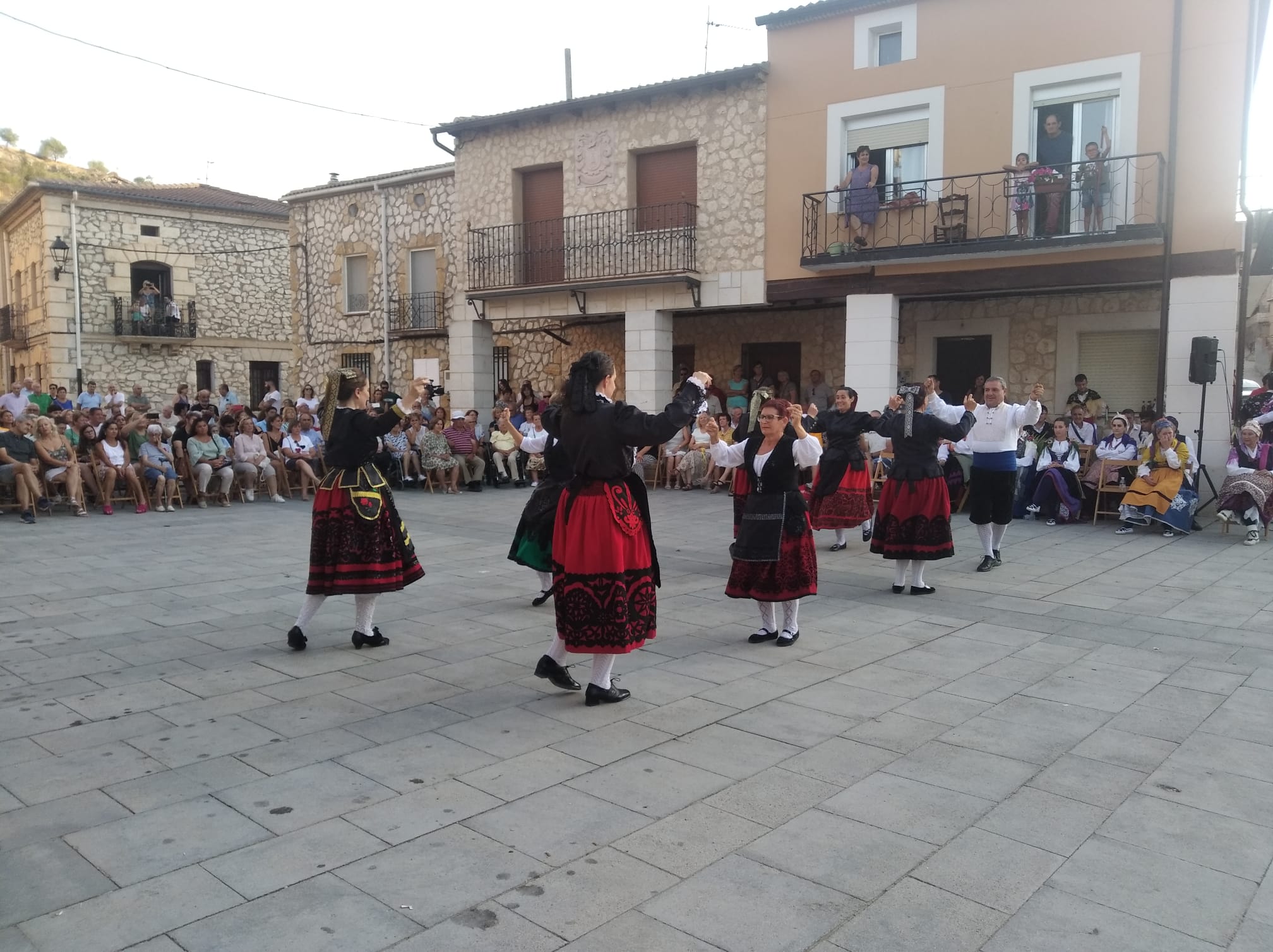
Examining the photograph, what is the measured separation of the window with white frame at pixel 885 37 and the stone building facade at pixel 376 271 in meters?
8.74

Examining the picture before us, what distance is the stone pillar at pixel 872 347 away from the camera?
1486 centimetres

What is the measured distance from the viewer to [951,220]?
555 inches

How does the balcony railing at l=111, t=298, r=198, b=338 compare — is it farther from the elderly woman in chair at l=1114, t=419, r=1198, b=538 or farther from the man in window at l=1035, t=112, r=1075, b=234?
the elderly woman in chair at l=1114, t=419, r=1198, b=538

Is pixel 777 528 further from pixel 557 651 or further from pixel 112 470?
pixel 112 470

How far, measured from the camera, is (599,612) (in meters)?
4.64

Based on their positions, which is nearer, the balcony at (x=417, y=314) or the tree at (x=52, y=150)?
the balcony at (x=417, y=314)

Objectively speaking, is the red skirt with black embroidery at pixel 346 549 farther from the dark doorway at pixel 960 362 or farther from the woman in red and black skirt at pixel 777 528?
the dark doorway at pixel 960 362

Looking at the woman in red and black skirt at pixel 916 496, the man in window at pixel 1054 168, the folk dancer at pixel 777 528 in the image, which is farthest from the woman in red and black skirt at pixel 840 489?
the man in window at pixel 1054 168

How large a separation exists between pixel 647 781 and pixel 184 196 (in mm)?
31542

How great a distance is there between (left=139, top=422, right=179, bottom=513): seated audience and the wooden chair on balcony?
11290 mm

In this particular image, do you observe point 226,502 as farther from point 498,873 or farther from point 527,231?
point 498,873

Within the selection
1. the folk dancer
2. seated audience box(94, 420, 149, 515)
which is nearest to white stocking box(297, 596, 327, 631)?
the folk dancer

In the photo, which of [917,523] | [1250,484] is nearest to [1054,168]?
[1250,484]

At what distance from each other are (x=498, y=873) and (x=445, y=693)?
2000mm
